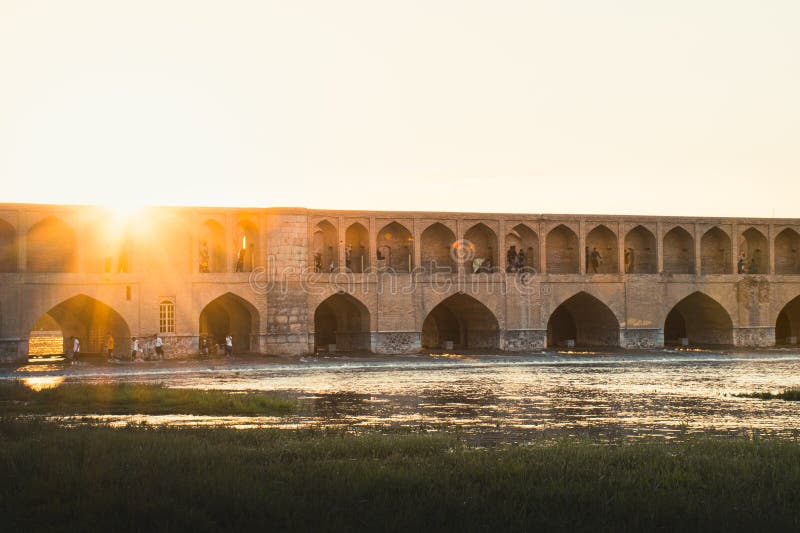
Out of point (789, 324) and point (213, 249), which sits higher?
point (213, 249)

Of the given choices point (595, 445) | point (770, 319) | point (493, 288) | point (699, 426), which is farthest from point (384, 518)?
point (770, 319)

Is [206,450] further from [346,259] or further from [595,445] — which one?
[346,259]

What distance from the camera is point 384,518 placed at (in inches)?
281

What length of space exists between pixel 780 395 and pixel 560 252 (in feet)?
75.8

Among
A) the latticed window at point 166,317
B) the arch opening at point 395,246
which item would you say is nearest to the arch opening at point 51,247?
the latticed window at point 166,317

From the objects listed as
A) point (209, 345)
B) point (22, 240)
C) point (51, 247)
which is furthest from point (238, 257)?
point (22, 240)

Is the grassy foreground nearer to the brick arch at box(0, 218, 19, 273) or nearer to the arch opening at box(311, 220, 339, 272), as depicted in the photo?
the brick arch at box(0, 218, 19, 273)

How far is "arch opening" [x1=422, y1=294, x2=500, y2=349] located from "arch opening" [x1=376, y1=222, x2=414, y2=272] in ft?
8.31

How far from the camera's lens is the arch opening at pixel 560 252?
4172 centimetres

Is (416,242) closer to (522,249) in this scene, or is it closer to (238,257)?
(522,249)

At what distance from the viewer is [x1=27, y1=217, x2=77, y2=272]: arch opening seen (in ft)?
114

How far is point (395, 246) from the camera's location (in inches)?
1587

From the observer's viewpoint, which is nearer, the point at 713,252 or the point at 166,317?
the point at 166,317

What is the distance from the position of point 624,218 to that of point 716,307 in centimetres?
573
